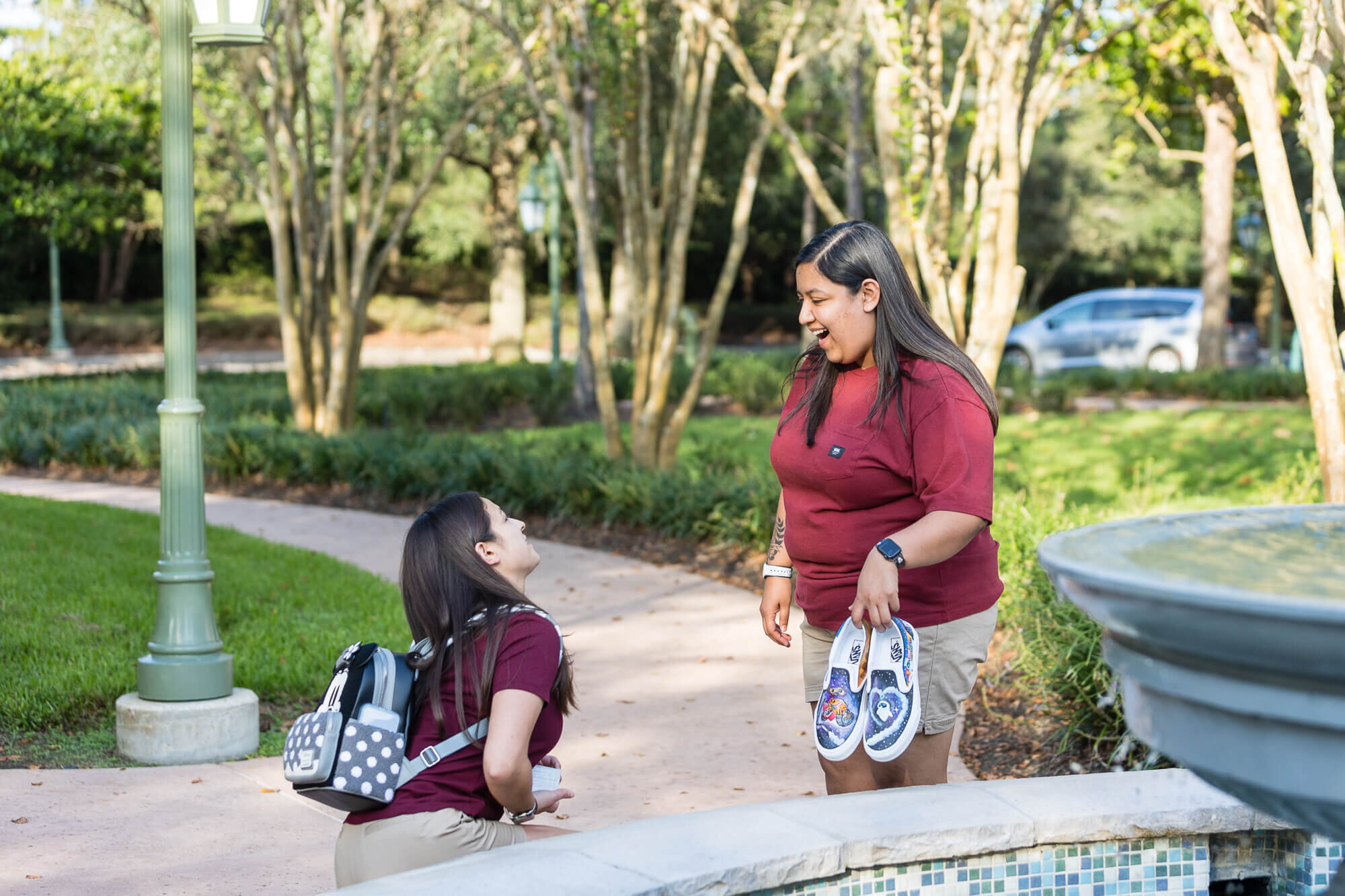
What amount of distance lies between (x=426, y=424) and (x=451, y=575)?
14.6 metres

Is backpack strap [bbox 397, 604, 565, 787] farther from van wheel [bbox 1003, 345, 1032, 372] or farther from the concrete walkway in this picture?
van wheel [bbox 1003, 345, 1032, 372]

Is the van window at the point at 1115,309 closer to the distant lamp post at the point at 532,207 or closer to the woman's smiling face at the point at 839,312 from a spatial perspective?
the distant lamp post at the point at 532,207

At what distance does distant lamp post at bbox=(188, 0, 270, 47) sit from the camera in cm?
508

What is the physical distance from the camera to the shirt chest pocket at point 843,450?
2.88 m

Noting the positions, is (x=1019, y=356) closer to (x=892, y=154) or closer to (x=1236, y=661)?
(x=892, y=154)

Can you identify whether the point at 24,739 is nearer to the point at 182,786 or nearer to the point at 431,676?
the point at 182,786

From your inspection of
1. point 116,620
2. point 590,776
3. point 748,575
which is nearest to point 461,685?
point 590,776

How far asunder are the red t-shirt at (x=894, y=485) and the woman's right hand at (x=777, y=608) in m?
0.18

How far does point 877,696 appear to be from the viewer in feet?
8.94

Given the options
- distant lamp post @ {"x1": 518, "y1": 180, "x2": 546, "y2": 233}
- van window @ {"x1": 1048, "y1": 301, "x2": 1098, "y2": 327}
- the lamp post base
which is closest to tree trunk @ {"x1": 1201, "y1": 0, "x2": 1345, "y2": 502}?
the lamp post base

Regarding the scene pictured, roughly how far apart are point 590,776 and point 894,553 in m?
2.48

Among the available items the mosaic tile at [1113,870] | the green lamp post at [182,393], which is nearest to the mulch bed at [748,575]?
the mosaic tile at [1113,870]

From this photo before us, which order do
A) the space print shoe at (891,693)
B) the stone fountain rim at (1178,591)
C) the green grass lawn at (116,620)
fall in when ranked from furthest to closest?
1. the green grass lawn at (116,620)
2. the space print shoe at (891,693)
3. the stone fountain rim at (1178,591)

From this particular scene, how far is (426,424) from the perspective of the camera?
1697 cm
